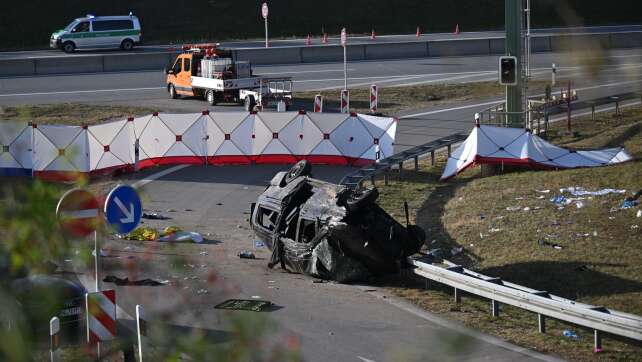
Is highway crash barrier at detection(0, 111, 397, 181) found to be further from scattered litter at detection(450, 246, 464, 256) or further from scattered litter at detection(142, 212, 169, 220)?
scattered litter at detection(450, 246, 464, 256)

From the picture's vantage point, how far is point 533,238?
15938mm

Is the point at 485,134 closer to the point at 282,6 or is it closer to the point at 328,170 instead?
the point at 328,170

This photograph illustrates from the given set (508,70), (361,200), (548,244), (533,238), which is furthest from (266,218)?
(508,70)

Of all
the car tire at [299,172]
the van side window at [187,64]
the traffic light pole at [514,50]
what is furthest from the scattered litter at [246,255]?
the van side window at [187,64]

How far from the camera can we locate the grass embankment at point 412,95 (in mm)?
34688

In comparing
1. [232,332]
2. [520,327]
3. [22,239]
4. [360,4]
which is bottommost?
[520,327]

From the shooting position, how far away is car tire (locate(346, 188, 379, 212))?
13.7m

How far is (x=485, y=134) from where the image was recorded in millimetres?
22141

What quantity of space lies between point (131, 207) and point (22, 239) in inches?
200

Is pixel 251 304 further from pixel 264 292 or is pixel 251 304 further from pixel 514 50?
pixel 514 50

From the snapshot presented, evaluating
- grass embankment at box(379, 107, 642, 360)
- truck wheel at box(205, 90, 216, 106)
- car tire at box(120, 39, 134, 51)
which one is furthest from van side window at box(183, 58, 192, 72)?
car tire at box(120, 39, 134, 51)

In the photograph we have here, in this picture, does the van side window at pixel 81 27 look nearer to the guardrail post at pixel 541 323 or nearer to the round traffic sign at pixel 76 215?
the guardrail post at pixel 541 323

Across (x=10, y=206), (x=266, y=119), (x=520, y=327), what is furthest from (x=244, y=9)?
(x=10, y=206)

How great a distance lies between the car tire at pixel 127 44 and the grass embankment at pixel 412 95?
19139 mm
